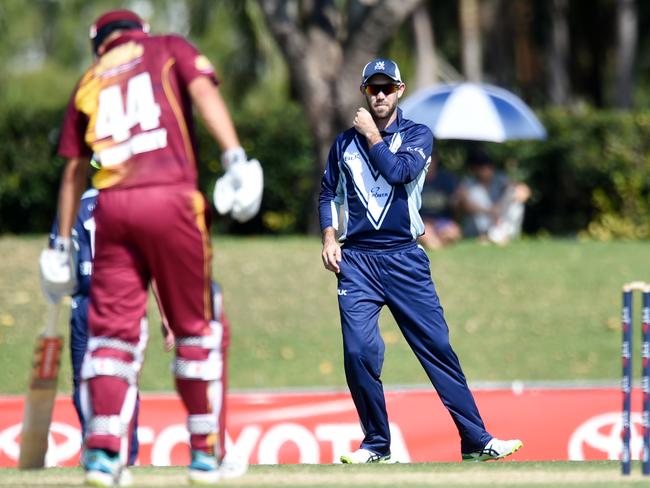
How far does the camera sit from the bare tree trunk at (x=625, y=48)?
1083 inches

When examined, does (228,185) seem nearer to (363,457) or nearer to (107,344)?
(107,344)

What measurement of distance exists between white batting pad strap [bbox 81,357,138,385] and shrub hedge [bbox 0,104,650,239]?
41.8 feet

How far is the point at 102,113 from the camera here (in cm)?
568

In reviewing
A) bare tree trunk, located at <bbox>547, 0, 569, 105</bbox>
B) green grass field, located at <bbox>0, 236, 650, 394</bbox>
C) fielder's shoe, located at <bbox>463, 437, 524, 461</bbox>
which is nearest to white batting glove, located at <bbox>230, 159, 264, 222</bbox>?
fielder's shoe, located at <bbox>463, 437, 524, 461</bbox>

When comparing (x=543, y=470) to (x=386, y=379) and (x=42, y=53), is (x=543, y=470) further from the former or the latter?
(x=42, y=53)

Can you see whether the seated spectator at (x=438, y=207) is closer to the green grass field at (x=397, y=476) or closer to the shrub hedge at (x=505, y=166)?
the shrub hedge at (x=505, y=166)

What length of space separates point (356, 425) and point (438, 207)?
6.68 meters

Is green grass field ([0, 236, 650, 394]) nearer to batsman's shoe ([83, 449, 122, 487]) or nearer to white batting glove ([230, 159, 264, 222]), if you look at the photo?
batsman's shoe ([83, 449, 122, 487])

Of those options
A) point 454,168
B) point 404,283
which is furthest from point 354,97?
point 404,283

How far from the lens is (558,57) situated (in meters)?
29.7

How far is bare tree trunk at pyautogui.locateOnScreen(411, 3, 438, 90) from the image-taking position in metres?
26.6

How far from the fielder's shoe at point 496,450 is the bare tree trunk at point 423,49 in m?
19.2

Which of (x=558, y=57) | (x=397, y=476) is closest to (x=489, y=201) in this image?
(x=397, y=476)

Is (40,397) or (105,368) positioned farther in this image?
(40,397)
